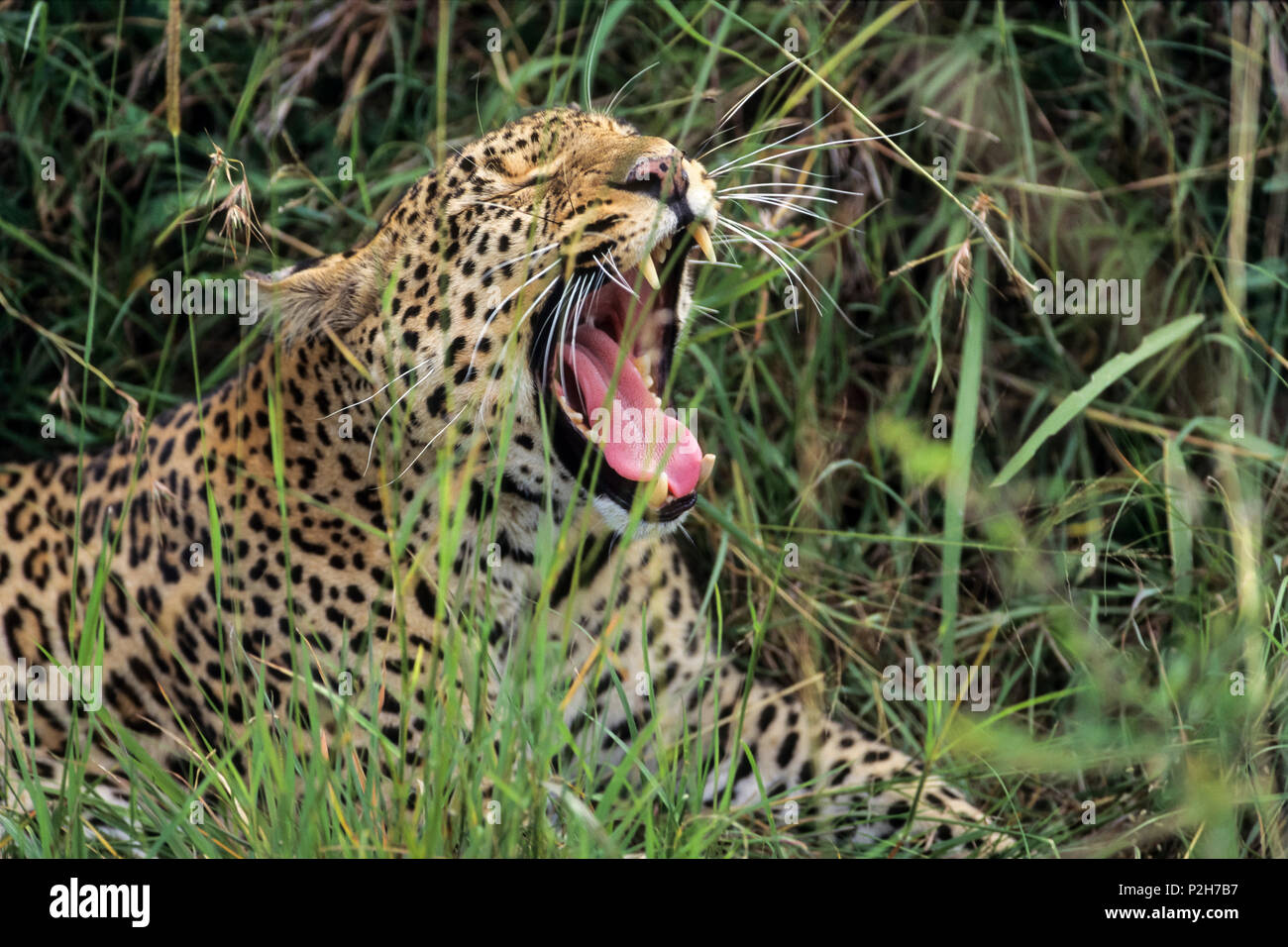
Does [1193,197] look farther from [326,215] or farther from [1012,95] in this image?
[326,215]

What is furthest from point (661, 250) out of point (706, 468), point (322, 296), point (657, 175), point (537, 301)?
point (322, 296)

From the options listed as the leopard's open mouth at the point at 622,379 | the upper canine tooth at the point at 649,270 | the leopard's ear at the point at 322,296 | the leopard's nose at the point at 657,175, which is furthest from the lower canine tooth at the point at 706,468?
the leopard's ear at the point at 322,296

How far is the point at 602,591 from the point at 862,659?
80cm

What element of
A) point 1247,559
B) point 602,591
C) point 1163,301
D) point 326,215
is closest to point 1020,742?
point 1247,559

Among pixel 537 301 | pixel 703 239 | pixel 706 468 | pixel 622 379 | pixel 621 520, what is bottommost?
pixel 621 520

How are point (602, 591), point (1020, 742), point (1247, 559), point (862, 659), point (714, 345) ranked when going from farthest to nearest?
point (714, 345) < point (862, 659) < point (602, 591) < point (1247, 559) < point (1020, 742)

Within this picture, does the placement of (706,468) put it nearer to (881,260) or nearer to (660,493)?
(660,493)

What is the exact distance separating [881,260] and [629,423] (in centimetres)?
169

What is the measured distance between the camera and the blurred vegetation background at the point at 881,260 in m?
4.07

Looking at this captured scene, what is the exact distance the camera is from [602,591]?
12.1 feet

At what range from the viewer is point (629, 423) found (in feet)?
11.3

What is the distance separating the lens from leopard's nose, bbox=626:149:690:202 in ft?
10.7

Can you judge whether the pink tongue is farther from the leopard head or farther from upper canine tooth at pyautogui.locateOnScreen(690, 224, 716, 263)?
upper canine tooth at pyautogui.locateOnScreen(690, 224, 716, 263)

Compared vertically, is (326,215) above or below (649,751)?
above
